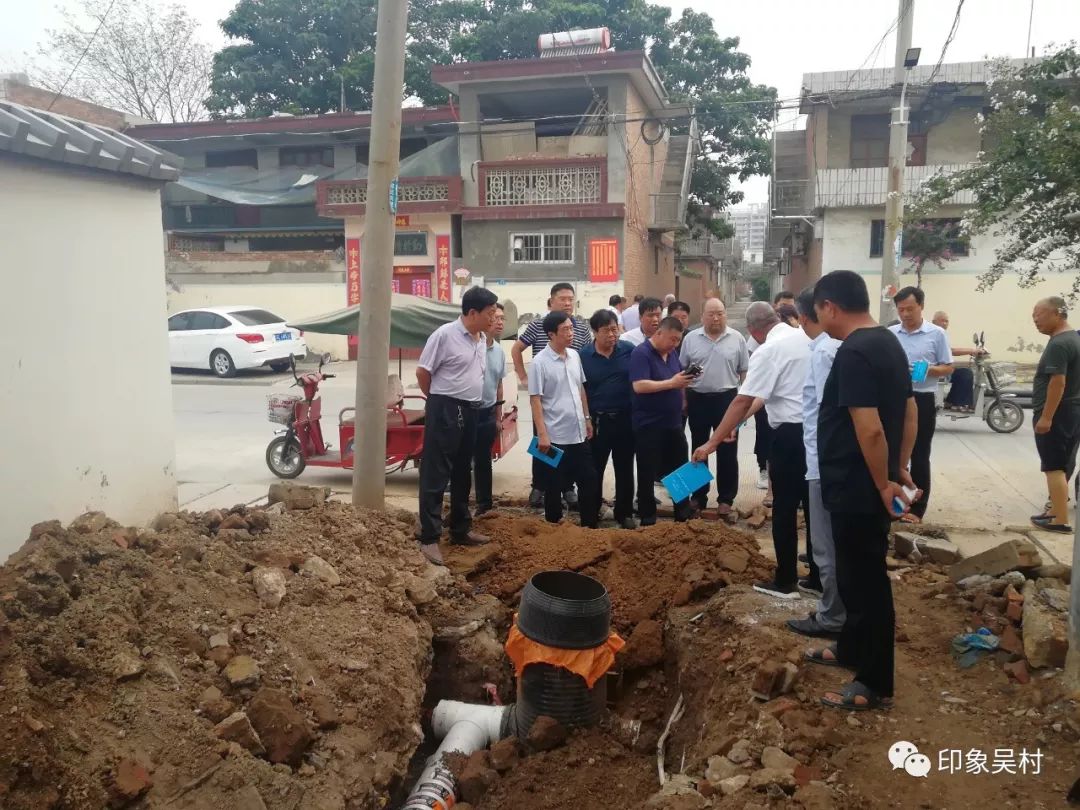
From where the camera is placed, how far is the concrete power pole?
13.6 m

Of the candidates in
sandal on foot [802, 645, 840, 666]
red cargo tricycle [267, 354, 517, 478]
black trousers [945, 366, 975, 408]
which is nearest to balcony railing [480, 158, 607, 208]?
black trousers [945, 366, 975, 408]

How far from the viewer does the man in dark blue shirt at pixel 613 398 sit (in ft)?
21.4

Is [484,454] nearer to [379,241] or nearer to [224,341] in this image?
[379,241]

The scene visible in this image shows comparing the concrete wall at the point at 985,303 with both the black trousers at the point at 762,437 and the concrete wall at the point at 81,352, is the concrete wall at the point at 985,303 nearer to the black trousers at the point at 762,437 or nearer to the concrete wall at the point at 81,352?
the black trousers at the point at 762,437

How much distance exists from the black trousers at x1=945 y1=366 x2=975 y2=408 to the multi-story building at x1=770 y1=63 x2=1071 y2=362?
34.4 feet

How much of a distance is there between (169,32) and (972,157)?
26948 millimetres

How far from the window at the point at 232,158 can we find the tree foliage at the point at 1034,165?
21081mm

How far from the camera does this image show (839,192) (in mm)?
21891

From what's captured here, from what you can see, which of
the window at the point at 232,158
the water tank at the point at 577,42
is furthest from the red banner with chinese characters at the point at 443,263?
the window at the point at 232,158

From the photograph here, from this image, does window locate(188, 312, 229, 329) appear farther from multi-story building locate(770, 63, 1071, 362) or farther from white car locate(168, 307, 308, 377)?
multi-story building locate(770, 63, 1071, 362)

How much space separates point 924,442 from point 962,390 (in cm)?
564

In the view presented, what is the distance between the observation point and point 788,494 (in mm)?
4891

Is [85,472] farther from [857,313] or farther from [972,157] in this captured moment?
[972,157]

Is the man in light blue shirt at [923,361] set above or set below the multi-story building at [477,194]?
below
